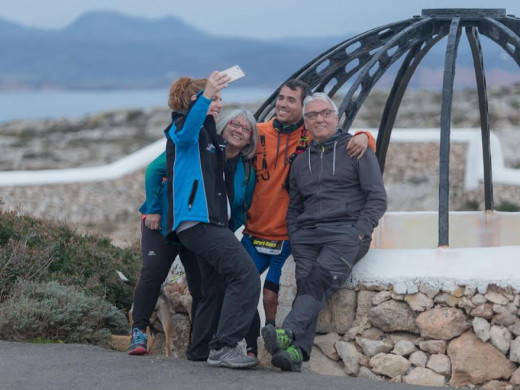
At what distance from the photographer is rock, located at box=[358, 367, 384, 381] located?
16.3 feet

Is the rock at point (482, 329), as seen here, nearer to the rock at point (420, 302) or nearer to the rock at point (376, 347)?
the rock at point (420, 302)

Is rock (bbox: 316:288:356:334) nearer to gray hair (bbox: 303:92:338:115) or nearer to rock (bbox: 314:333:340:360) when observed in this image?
rock (bbox: 314:333:340:360)

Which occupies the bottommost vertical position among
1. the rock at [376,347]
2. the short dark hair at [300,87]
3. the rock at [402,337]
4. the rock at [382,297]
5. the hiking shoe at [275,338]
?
the rock at [376,347]

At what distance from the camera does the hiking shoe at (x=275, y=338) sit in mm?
4555

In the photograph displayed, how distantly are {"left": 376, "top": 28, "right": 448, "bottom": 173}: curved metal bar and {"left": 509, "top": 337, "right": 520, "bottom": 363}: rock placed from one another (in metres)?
1.79

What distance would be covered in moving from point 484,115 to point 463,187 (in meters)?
8.31

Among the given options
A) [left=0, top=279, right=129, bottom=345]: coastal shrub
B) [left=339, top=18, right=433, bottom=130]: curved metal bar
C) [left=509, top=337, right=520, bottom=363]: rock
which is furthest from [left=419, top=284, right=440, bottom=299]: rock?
[left=0, top=279, right=129, bottom=345]: coastal shrub

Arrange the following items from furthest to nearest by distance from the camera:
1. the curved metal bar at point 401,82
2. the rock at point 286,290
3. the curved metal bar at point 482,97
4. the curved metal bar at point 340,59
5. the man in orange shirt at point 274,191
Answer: the curved metal bar at point 401,82
the curved metal bar at point 482,97
the curved metal bar at point 340,59
the rock at point 286,290
the man in orange shirt at point 274,191

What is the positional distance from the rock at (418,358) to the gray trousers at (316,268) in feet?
1.71

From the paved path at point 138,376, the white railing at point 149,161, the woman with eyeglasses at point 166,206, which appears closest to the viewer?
the paved path at point 138,376

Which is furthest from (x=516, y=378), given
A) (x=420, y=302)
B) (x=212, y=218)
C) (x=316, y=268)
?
(x=212, y=218)

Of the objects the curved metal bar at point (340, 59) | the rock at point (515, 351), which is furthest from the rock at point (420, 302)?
the curved metal bar at point (340, 59)

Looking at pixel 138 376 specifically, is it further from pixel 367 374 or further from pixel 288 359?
pixel 367 374

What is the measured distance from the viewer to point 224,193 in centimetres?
484
